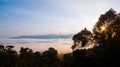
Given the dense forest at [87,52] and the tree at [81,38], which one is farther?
the tree at [81,38]

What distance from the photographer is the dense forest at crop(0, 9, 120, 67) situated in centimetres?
6562

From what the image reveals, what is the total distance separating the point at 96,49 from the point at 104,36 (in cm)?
736

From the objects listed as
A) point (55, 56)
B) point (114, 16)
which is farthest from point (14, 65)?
point (114, 16)

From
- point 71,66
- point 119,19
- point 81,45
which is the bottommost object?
point 71,66

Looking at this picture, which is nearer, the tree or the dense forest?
the dense forest

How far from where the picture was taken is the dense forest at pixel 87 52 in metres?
65.6

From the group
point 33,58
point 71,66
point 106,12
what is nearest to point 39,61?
point 33,58

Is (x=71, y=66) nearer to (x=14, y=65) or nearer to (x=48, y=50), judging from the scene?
(x=14, y=65)

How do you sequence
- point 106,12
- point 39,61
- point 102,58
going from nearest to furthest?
1. point 102,58
2. point 106,12
3. point 39,61

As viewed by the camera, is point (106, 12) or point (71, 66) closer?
point (71, 66)

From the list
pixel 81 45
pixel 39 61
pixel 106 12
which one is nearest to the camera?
pixel 106 12

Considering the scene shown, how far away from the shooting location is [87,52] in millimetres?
69750

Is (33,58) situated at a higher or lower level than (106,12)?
lower

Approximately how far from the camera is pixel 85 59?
68.6 m
